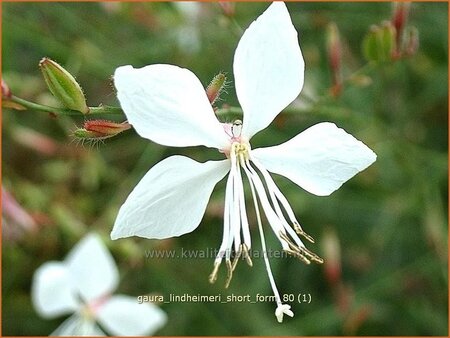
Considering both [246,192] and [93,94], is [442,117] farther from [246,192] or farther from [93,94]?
[93,94]

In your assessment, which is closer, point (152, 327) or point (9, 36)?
point (152, 327)

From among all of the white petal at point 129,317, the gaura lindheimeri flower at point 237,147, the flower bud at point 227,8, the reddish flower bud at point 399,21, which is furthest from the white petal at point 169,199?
the white petal at point 129,317

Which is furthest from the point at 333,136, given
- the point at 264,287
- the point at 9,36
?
the point at 9,36

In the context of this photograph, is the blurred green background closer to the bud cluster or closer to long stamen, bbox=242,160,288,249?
the bud cluster

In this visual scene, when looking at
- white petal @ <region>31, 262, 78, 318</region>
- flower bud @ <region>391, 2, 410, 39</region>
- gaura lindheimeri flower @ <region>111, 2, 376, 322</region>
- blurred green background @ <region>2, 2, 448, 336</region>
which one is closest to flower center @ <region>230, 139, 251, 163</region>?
gaura lindheimeri flower @ <region>111, 2, 376, 322</region>

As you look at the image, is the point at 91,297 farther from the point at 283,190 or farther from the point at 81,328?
the point at 283,190

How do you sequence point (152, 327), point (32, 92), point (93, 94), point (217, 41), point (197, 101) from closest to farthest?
point (197, 101) < point (152, 327) < point (32, 92) < point (217, 41) < point (93, 94)

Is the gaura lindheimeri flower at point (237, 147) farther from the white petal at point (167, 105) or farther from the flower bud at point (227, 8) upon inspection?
the flower bud at point (227, 8)
